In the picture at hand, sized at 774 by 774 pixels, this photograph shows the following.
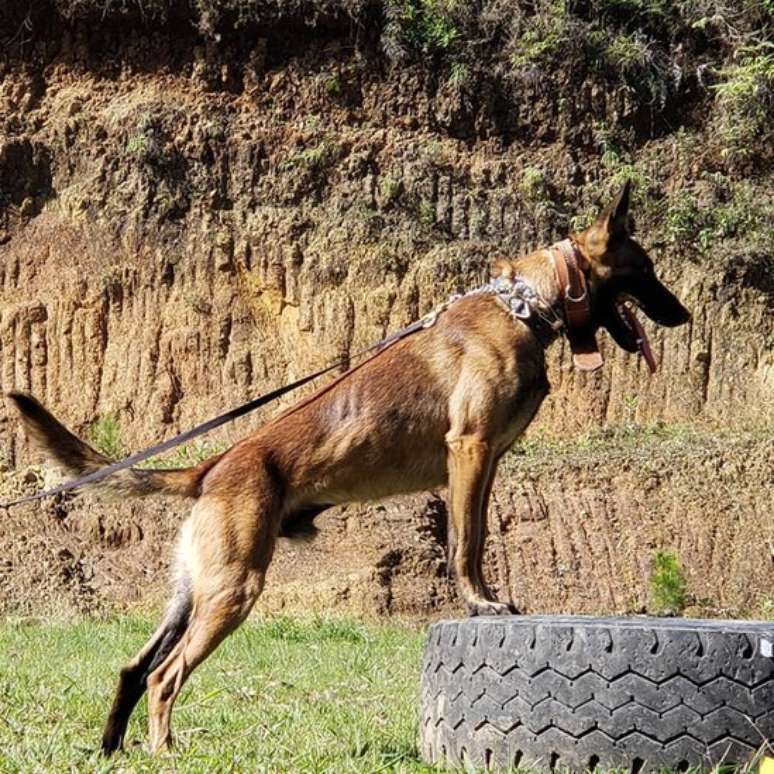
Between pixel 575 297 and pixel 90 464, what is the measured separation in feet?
8.61

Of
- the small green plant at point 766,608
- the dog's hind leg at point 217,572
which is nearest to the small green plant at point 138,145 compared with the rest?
the small green plant at point 766,608

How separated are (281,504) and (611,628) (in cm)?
231

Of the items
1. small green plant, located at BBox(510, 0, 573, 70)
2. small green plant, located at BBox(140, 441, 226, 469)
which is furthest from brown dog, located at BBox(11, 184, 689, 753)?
small green plant, located at BBox(510, 0, 573, 70)

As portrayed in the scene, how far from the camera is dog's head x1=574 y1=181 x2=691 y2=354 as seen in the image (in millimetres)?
7148

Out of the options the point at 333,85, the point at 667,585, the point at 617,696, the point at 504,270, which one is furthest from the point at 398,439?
the point at 333,85

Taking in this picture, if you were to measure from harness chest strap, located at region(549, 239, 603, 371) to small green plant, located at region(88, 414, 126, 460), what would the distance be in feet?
36.6

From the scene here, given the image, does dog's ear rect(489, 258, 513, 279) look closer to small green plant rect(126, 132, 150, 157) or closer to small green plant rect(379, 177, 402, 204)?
small green plant rect(379, 177, 402, 204)

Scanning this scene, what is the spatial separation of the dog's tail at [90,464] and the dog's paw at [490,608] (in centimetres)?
141

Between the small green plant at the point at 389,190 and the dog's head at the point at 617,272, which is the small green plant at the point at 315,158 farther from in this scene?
the dog's head at the point at 617,272

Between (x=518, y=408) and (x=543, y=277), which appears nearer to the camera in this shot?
(x=518, y=408)

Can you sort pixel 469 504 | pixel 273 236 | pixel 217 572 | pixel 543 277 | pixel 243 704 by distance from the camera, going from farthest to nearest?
pixel 273 236, pixel 543 277, pixel 243 704, pixel 469 504, pixel 217 572

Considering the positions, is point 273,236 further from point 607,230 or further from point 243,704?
point 243,704

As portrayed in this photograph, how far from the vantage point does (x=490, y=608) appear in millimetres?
6285

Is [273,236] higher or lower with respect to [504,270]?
lower
